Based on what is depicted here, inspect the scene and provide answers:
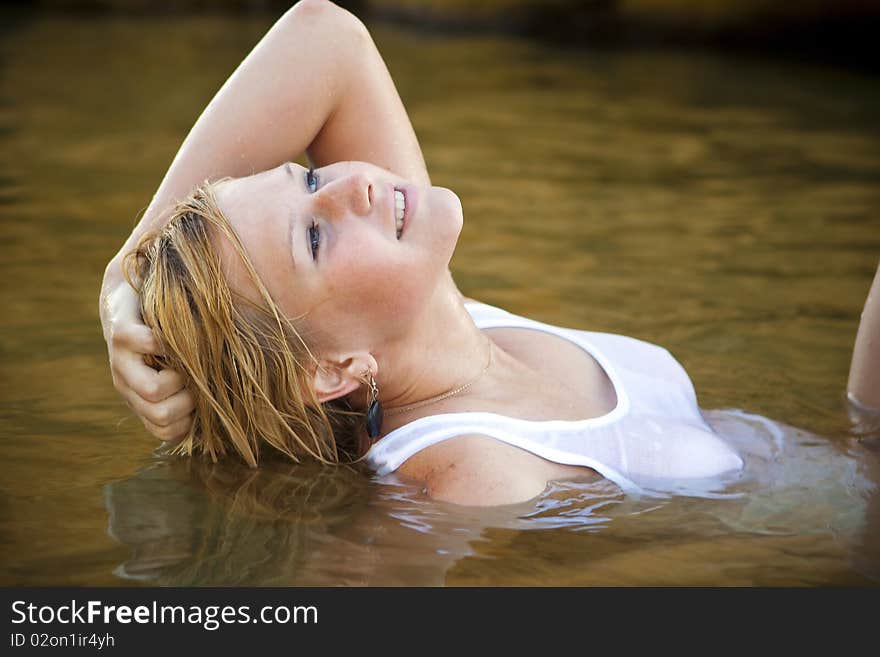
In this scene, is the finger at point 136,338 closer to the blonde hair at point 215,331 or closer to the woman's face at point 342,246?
the blonde hair at point 215,331

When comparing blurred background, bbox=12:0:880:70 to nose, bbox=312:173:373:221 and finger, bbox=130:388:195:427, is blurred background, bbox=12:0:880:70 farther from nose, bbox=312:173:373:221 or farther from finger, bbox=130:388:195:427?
finger, bbox=130:388:195:427

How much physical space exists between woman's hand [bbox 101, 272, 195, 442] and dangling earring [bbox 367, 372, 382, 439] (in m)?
0.35

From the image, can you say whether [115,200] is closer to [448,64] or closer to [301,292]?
[301,292]

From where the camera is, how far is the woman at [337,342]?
2250mm

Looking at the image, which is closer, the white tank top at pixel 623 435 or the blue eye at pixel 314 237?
the blue eye at pixel 314 237

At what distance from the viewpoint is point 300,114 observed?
8.93 feet

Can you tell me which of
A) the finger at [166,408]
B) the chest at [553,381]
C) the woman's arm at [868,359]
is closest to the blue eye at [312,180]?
the finger at [166,408]

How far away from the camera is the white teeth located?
228 cm

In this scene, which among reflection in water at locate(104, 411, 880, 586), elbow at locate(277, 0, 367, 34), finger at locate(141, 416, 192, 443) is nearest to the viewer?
reflection in water at locate(104, 411, 880, 586)

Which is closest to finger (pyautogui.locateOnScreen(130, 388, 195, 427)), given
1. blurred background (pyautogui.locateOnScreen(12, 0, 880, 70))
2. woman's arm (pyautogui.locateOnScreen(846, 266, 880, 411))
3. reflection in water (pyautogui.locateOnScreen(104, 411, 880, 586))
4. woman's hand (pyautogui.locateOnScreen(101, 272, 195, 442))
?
woman's hand (pyautogui.locateOnScreen(101, 272, 195, 442))

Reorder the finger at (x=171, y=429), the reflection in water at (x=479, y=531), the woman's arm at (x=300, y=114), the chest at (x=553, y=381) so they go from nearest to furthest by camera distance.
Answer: the reflection in water at (x=479, y=531) < the finger at (x=171, y=429) < the chest at (x=553, y=381) < the woman's arm at (x=300, y=114)

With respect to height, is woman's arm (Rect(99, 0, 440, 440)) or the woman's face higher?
woman's arm (Rect(99, 0, 440, 440))

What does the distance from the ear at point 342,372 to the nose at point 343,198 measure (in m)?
0.28

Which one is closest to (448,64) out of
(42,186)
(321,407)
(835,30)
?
(835,30)
